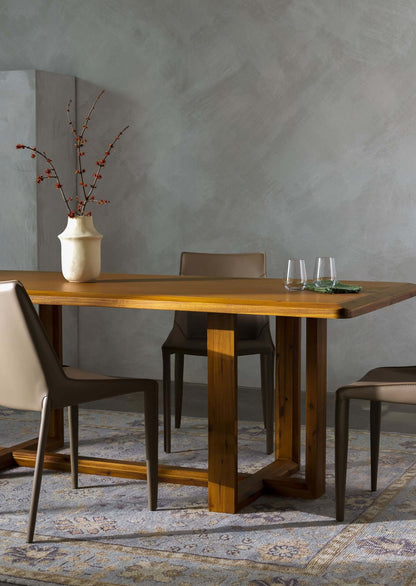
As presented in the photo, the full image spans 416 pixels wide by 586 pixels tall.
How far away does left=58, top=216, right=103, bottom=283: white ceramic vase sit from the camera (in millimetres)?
3447

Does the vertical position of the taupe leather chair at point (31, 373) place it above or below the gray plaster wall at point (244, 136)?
below

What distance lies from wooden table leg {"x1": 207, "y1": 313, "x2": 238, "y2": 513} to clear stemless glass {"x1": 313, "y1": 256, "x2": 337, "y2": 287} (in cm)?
38

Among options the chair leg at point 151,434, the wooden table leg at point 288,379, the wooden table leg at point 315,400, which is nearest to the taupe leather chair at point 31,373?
the chair leg at point 151,434

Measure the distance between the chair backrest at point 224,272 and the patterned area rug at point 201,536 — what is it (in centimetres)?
67

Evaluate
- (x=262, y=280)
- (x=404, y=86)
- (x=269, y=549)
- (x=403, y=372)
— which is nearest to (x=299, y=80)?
(x=404, y=86)

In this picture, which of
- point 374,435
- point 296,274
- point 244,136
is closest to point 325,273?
point 296,274

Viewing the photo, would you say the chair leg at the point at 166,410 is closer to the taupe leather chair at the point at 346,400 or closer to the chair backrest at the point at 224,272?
the chair backrest at the point at 224,272

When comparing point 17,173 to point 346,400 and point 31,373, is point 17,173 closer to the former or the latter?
point 31,373

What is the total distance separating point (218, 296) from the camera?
3.01 meters

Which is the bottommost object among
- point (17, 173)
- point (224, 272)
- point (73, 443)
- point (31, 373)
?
point (73, 443)

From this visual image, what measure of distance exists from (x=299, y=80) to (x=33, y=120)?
64.3 inches

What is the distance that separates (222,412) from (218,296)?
408 millimetres

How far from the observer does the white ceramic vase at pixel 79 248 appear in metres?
3.45

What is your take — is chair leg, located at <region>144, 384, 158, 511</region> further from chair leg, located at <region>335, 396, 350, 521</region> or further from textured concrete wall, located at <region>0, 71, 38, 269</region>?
textured concrete wall, located at <region>0, 71, 38, 269</region>
